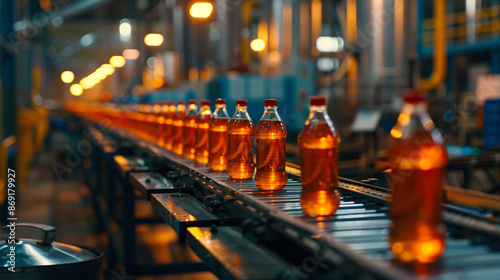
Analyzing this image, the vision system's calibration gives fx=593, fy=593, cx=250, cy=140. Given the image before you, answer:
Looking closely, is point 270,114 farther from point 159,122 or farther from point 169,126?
point 159,122

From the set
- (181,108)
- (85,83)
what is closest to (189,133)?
(181,108)

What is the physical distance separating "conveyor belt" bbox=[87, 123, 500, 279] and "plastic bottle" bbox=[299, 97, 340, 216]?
0.05m

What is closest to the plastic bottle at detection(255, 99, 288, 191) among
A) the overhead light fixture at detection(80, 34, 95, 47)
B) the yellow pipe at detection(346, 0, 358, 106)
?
the yellow pipe at detection(346, 0, 358, 106)

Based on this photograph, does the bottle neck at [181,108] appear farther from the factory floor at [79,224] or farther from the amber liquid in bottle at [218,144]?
the factory floor at [79,224]

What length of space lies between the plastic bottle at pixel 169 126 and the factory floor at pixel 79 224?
3.36ft

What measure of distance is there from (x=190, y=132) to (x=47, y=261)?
4.15 feet

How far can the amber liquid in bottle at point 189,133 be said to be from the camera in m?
3.26

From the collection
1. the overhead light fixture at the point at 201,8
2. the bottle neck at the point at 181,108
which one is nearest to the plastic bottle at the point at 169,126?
the bottle neck at the point at 181,108

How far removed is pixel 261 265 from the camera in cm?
135

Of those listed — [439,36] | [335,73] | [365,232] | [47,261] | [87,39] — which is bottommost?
[47,261]

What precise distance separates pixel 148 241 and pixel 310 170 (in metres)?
4.68

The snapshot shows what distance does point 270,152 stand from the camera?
6.88 feet

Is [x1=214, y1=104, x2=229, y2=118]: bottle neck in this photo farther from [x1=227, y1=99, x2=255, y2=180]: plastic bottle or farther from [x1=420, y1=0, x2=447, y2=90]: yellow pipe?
[x1=420, y1=0, x2=447, y2=90]: yellow pipe

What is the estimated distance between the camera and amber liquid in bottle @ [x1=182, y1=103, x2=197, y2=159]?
3256mm
